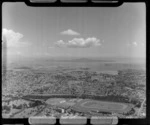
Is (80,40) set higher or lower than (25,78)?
higher

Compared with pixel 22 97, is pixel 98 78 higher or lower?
higher

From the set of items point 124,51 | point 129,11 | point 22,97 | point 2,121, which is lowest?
point 2,121

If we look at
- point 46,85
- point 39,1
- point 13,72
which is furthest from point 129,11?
point 13,72

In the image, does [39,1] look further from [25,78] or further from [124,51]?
[124,51]

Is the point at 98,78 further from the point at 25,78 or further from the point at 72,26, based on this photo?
the point at 25,78

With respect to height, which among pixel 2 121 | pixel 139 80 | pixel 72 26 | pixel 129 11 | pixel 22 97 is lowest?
pixel 2 121

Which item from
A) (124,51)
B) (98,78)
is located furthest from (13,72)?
(124,51)
